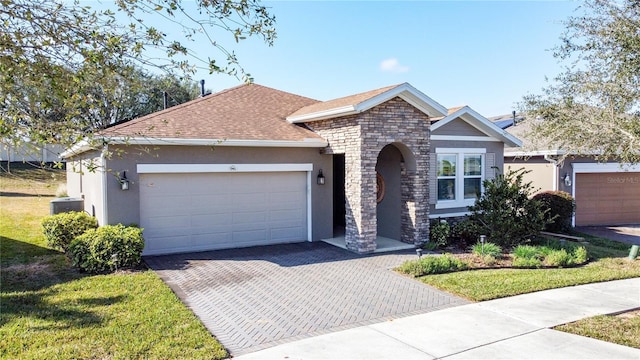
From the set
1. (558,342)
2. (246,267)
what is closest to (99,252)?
(246,267)

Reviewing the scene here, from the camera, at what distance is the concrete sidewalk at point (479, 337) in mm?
5738

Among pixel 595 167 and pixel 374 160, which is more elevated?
pixel 374 160

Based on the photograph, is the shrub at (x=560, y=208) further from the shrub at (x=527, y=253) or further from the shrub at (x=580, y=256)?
the shrub at (x=527, y=253)

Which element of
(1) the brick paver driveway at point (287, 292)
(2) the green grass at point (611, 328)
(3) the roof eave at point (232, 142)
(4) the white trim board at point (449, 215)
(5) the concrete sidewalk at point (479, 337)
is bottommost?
(2) the green grass at point (611, 328)

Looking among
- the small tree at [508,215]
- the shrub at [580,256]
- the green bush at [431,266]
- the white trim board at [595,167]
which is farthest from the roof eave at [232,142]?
the white trim board at [595,167]

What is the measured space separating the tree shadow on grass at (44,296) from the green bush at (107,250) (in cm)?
32

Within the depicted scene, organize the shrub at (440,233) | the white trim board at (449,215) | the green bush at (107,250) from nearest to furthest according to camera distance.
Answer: the green bush at (107,250) → the shrub at (440,233) → the white trim board at (449,215)

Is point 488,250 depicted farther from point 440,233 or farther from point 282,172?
point 282,172

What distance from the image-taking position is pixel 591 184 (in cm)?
1855

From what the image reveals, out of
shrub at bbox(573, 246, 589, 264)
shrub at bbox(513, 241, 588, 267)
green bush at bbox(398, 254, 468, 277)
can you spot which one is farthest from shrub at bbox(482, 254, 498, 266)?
shrub at bbox(573, 246, 589, 264)

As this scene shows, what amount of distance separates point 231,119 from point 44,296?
7.35 meters

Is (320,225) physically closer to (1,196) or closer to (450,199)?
(450,199)

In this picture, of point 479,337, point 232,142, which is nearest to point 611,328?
point 479,337

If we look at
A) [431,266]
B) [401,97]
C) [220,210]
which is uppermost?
[401,97]
